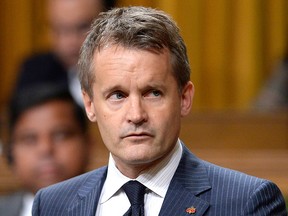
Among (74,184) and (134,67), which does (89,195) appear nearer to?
(74,184)

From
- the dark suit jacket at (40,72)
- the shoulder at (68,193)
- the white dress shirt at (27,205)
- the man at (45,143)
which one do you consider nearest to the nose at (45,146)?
the man at (45,143)

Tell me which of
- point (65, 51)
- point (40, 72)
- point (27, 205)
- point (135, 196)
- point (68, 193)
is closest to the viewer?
point (135, 196)

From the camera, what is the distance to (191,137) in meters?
A: 4.85

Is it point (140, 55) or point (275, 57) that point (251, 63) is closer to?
point (275, 57)

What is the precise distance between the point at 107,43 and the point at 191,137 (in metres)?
2.87

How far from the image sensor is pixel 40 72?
4844mm

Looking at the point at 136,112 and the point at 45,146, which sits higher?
the point at 136,112

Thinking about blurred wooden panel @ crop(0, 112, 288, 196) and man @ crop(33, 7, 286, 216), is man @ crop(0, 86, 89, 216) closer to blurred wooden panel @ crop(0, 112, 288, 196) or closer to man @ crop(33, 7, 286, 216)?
blurred wooden panel @ crop(0, 112, 288, 196)

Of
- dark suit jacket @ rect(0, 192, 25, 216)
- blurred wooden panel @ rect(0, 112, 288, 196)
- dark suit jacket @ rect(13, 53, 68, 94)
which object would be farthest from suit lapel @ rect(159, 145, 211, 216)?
dark suit jacket @ rect(13, 53, 68, 94)

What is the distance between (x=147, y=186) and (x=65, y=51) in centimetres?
298

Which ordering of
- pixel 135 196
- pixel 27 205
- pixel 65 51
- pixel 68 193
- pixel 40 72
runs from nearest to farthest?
pixel 135 196 < pixel 68 193 < pixel 27 205 < pixel 40 72 < pixel 65 51

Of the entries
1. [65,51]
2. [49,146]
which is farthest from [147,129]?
[65,51]

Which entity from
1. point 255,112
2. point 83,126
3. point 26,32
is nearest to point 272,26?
point 255,112

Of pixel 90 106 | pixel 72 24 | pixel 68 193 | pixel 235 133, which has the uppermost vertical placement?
pixel 90 106
